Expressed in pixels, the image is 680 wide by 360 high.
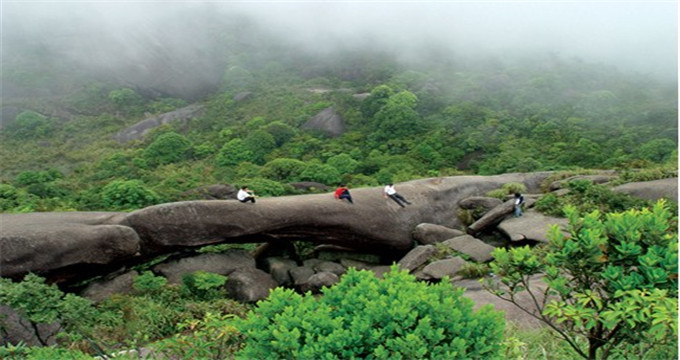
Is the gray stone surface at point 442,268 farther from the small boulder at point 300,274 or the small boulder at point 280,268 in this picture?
the small boulder at point 280,268

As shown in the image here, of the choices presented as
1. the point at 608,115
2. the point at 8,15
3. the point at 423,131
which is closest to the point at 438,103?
the point at 423,131

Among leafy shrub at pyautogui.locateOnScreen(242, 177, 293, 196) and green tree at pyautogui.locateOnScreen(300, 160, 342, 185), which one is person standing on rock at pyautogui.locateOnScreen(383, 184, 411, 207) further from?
green tree at pyautogui.locateOnScreen(300, 160, 342, 185)

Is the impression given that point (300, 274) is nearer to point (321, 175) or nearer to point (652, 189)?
point (321, 175)

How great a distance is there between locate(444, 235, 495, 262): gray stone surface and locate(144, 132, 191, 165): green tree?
18.1 metres

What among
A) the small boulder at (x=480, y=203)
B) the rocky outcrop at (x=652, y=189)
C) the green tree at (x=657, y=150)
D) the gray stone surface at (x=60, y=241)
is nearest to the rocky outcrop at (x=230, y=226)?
the gray stone surface at (x=60, y=241)

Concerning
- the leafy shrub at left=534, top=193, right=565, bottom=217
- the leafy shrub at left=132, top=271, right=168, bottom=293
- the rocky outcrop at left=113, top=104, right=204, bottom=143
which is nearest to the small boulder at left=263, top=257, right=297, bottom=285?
the leafy shrub at left=132, top=271, right=168, bottom=293

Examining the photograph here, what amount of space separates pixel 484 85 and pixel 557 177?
1901cm

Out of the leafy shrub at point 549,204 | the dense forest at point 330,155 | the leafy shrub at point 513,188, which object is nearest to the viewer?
the dense forest at point 330,155

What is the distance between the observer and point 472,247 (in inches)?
577

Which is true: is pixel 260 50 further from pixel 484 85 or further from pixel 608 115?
pixel 608 115

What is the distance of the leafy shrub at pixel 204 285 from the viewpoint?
13031 millimetres

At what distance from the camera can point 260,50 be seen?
49000 millimetres

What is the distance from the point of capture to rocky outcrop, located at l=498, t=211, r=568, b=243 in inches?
576

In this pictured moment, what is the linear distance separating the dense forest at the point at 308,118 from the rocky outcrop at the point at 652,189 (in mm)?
2363
